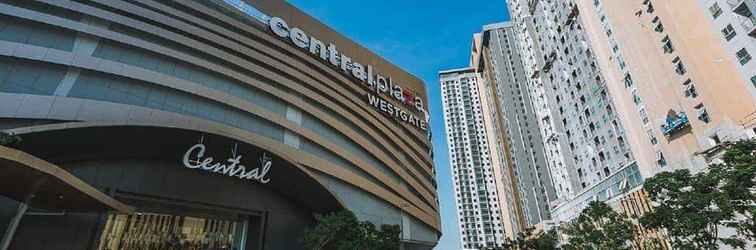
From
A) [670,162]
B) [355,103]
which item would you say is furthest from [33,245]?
[670,162]

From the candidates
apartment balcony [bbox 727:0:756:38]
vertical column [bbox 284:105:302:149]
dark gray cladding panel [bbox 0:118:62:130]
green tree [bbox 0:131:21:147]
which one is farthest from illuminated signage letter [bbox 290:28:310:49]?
apartment balcony [bbox 727:0:756:38]

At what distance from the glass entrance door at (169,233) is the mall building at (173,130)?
0.21ft

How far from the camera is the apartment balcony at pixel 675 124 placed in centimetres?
3928

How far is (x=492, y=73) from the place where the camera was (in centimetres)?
11950

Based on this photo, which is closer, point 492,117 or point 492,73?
point 492,73

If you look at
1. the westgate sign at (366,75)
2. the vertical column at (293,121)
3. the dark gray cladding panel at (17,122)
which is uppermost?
the westgate sign at (366,75)

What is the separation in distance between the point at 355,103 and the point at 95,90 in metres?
22.2

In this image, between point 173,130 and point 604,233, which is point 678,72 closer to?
point 604,233

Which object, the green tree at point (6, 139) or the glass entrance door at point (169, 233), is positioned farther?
the glass entrance door at point (169, 233)

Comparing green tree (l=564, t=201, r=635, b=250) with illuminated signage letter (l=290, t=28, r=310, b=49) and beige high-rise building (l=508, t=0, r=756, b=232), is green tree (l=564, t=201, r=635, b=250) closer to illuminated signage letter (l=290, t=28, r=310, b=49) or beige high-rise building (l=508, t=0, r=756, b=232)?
beige high-rise building (l=508, t=0, r=756, b=232)

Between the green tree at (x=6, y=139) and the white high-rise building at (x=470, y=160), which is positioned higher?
the white high-rise building at (x=470, y=160)

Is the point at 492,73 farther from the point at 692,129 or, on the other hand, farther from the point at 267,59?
the point at 267,59

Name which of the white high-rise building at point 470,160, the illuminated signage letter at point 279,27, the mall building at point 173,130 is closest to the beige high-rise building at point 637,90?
the mall building at point 173,130

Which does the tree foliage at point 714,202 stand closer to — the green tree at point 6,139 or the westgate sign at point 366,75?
the westgate sign at point 366,75
